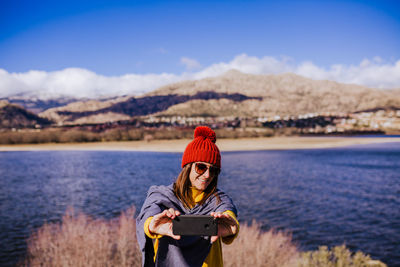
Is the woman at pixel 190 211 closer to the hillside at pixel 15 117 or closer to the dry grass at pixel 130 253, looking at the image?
the dry grass at pixel 130 253

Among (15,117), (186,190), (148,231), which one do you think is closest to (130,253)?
(186,190)

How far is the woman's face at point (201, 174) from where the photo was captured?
2795 mm

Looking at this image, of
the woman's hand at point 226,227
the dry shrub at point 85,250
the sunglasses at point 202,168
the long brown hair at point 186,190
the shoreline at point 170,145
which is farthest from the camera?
the shoreline at point 170,145

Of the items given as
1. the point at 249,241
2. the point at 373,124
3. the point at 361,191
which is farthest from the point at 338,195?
the point at 373,124

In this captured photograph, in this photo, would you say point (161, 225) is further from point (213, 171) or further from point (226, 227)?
point (213, 171)

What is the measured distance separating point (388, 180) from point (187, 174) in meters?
38.1

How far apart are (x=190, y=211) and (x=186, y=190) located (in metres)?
0.22

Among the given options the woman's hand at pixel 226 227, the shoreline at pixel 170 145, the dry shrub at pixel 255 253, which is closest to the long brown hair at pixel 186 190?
the woman's hand at pixel 226 227

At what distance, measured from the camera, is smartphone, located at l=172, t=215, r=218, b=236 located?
2012mm

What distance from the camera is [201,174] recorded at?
2.81 meters

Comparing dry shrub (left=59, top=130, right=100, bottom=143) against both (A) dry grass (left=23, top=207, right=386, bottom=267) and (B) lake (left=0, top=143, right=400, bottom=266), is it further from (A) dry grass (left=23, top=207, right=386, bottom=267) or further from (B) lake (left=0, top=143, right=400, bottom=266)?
(A) dry grass (left=23, top=207, right=386, bottom=267)

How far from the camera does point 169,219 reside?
2.25m

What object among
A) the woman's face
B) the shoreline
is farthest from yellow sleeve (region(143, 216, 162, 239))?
the shoreline

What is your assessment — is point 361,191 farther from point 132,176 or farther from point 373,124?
point 373,124
